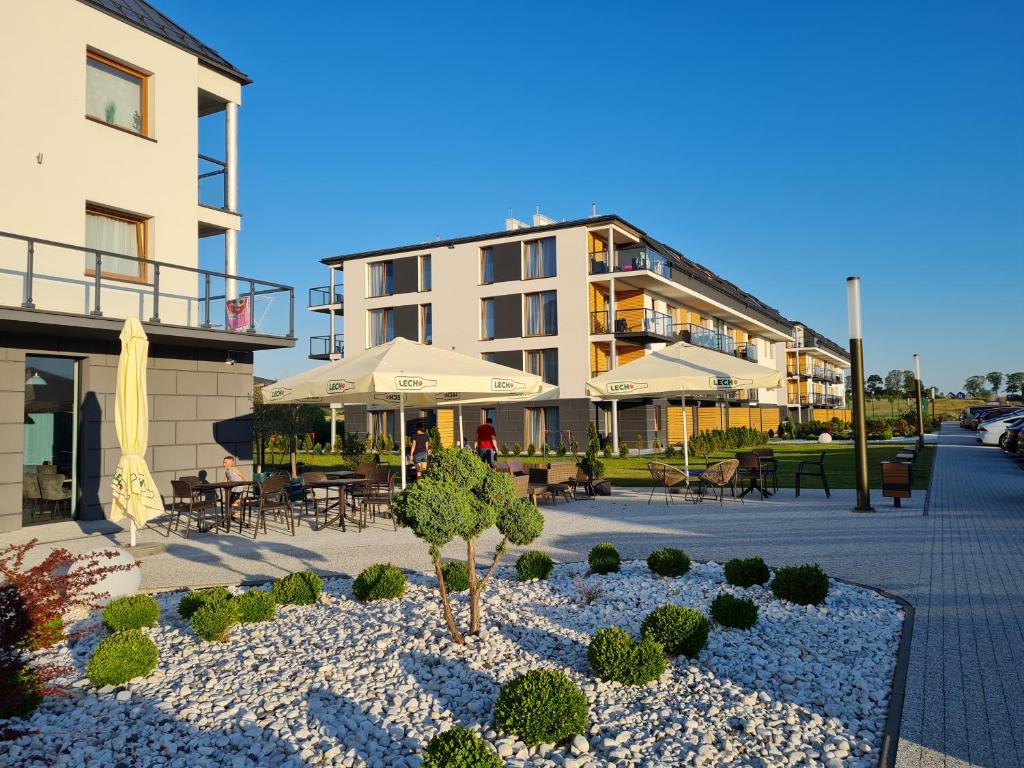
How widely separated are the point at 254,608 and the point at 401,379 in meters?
4.58

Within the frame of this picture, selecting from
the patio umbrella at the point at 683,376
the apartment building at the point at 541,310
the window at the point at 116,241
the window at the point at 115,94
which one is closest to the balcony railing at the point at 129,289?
the window at the point at 116,241

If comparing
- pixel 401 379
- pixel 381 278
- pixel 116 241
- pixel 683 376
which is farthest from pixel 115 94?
pixel 381 278

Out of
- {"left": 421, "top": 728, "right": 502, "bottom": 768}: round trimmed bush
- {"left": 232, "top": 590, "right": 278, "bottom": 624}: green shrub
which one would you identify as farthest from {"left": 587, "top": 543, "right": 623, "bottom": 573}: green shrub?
{"left": 421, "top": 728, "right": 502, "bottom": 768}: round trimmed bush

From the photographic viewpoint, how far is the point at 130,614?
5.16m

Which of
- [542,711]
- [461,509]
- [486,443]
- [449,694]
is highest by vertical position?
[486,443]

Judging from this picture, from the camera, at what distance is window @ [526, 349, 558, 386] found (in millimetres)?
33000

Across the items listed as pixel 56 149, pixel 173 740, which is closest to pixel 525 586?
pixel 173 740

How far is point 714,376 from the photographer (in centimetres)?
1261

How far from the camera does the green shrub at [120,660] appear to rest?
413cm

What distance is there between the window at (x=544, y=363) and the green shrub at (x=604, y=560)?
84.7 feet

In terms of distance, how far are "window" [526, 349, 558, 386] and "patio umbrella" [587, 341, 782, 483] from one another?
18721 mm

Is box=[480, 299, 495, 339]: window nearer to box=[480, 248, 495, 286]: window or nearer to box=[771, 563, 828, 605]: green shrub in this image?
box=[480, 248, 495, 286]: window

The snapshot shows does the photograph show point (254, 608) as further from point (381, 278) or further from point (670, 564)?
point (381, 278)

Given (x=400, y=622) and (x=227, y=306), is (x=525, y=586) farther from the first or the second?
(x=227, y=306)
